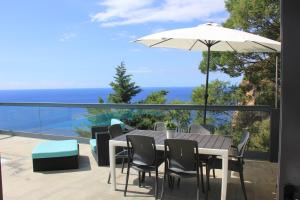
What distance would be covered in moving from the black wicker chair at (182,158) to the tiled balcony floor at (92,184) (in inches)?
23.5

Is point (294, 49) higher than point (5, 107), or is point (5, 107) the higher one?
point (294, 49)

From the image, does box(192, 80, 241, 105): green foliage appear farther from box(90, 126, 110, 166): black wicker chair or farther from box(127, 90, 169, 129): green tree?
box(90, 126, 110, 166): black wicker chair

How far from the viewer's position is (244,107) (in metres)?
6.44

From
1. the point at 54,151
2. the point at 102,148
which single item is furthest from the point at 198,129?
the point at 54,151

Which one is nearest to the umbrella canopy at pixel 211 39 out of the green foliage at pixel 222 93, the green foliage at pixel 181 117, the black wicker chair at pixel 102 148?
the green foliage at pixel 181 117

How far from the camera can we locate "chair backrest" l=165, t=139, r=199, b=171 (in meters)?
3.86

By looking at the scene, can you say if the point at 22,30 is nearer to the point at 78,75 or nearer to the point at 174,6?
the point at 174,6

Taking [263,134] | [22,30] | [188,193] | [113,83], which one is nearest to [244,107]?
[263,134]

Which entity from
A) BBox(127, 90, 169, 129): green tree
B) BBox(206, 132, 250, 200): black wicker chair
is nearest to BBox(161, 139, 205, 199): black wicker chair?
BBox(206, 132, 250, 200): black wicker chair

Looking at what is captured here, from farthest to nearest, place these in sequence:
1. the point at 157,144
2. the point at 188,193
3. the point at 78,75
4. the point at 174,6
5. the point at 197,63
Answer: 1. the point at 78,75
2. the point at 174,6
3. the point at 197,63
4. the point at 188,193
5. the point at 157,144

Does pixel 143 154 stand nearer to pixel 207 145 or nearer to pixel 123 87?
pixel 207 145

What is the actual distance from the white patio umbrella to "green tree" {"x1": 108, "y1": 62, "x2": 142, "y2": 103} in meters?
22.7

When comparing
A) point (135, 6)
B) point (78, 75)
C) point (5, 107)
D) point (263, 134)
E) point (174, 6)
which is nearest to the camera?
point (263, 134)

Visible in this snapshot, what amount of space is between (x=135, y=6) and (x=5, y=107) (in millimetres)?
10299
